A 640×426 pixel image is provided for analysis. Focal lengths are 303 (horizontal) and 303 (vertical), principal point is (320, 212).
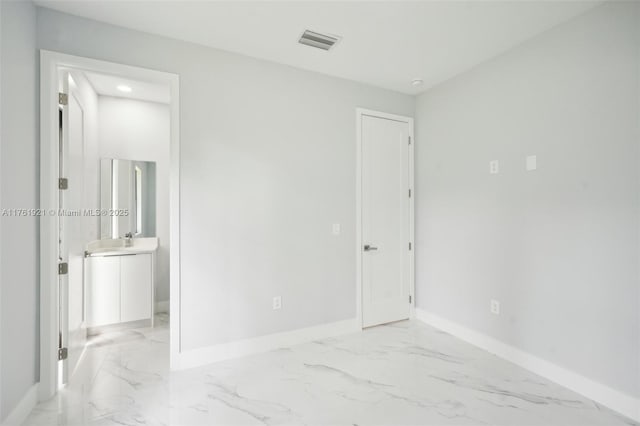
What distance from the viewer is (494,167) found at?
2.75 meters

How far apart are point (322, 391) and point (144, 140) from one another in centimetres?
354

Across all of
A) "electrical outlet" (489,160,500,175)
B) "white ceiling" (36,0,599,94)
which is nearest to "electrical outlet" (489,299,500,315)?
"electrical outlet" (489,160,500,175)

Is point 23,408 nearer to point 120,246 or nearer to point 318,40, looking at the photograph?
point 120,246

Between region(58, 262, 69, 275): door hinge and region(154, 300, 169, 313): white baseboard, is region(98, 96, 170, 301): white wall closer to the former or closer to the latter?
region(154, 300, 169, 313): white baseboard

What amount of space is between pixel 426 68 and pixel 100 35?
108 inches

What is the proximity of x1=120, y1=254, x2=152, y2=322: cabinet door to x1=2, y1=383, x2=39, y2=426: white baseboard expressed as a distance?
1.32 meters

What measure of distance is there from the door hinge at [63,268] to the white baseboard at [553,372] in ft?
11.3

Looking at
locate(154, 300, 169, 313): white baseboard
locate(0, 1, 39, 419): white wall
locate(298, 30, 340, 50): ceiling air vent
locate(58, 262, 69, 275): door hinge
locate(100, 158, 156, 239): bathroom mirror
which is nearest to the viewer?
locate(0, 1, 39, 419): white wall

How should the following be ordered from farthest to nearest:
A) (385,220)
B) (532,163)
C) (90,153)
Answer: (385,220) → (90,153) → (532,163)

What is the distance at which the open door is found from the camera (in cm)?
218

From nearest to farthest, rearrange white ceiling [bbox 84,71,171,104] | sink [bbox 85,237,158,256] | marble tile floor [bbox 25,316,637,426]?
1. marble tile floor [bbox 25,316,637,426]
2. white ceiling [bbox 84,71,171,104]
3. sink [bbox 85,237,158,256]

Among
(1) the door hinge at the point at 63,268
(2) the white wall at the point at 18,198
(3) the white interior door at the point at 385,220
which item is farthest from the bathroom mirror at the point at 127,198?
(3) the white interior door at the point at 385,220

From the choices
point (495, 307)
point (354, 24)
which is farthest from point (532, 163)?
point (354, 24)

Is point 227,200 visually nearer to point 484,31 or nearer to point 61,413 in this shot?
point 61,413
